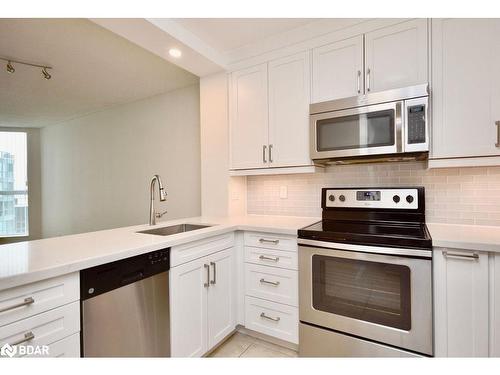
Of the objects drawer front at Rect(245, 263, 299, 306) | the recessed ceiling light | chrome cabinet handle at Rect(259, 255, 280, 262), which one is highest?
the recessed ceiling light

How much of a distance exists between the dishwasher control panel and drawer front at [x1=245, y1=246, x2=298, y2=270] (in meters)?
0.68

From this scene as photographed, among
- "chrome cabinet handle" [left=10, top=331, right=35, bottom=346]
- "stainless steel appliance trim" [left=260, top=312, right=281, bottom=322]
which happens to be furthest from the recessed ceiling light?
"stainless steel appliance trim" [left=260, top=312, right=281, bottom=322]

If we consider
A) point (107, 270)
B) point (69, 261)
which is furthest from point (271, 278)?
point (69, 261)

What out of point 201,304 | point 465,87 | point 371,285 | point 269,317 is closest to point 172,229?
point 201,304

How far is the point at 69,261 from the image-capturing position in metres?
1.04

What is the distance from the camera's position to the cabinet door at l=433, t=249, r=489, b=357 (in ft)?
4.20

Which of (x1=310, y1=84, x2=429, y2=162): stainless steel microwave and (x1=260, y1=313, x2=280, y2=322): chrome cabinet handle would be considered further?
(x1=260, y1=313, x2=280, y2=322): chrome cabinet handle

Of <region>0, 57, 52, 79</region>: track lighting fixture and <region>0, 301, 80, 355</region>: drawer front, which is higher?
<region>0, 57, 52, 79</region>: track lighting fixture

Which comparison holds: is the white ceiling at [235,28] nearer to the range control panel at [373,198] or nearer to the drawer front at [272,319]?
the range control panel at [373,198]

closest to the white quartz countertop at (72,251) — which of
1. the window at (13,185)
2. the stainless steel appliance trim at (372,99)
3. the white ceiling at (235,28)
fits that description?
the stainless steel appliance trim at (372,99)

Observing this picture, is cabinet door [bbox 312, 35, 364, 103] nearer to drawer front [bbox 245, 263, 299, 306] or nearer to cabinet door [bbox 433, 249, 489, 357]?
cabinet door [bbox 433, 249, 489, 357]

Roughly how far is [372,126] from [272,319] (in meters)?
1.51

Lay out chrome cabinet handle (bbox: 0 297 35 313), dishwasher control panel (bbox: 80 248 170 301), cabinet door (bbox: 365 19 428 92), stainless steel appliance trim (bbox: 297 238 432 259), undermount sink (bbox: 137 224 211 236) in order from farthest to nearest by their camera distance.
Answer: undermount sink (bbox: 137 224 211 236) < cabinet door (bbox: 365 19 428 92) < stainless steel appliance trim (bbox: 297 238 432 259) < dishwasher control panel (bbox: 80 248 170 301) < chrome cabinet handle (bbox: 0 297 35 313)

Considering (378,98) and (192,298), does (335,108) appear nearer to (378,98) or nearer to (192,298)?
(378,98)
